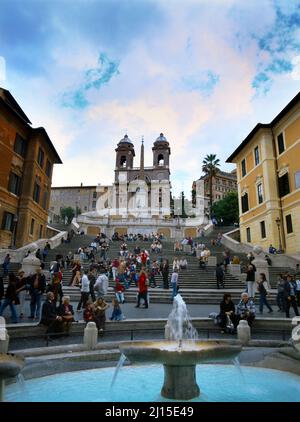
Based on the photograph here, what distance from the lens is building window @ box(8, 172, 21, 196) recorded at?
2825cm

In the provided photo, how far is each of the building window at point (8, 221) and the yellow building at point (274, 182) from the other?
23.4 m

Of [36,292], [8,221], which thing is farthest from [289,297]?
[8,221]

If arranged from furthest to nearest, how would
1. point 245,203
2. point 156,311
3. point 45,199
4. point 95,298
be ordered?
point 45,199
point 245,203
point 95,298
point 156,311

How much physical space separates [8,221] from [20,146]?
7.80m

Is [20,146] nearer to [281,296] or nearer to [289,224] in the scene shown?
[289,224]

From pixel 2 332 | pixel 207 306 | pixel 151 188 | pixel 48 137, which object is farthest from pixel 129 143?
pixel 2 332

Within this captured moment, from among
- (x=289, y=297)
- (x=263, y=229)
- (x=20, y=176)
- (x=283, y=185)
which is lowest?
(x=289, y=297)

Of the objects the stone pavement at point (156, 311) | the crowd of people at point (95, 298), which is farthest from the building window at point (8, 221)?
the stone pavement at point (156, 311)

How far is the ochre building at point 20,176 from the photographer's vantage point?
27.0 metres

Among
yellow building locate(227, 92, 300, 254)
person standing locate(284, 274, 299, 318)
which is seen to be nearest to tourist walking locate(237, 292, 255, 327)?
person standing locate(284, 274, 299, 318)

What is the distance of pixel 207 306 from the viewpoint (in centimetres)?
1382

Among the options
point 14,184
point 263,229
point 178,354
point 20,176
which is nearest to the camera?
point 178,354

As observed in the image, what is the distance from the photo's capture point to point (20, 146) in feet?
99.1
